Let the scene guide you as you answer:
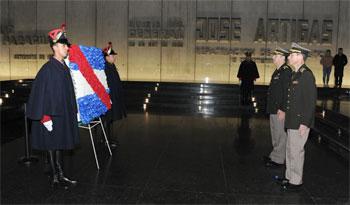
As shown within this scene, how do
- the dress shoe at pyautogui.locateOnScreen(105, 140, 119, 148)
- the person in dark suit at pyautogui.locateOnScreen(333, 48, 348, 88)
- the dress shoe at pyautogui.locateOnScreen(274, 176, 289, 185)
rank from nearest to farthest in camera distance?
the dress shoe at pyautogui.locateOnScreen(274, 176, 289, 185), the dress shoe at pyautogui.locateOnScreen(105, 140, 119, 148), the person in dark suit at pyautogui.locateOnScreen(333, 48, 348, 88)

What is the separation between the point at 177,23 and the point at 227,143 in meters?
10.4

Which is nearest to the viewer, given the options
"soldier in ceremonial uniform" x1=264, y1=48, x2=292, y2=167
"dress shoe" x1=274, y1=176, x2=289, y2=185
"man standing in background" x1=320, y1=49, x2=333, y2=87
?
"dress shoe" x1=274, y1=176, x2=289, y2=185

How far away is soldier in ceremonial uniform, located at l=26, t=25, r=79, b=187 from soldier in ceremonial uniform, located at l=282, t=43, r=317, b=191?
8.13ft

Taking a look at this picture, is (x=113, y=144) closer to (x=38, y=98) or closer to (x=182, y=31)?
(x=38, y=98)

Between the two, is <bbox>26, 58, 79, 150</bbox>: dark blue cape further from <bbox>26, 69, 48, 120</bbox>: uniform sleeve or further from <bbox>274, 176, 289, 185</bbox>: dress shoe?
<bbox>274, 176, 289, 185</bbox>: dress shoe

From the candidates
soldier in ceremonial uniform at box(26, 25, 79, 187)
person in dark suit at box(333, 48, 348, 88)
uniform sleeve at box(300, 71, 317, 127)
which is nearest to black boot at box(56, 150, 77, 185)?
soldier in ceremonial uniform at box(26, 25, 79, 187)

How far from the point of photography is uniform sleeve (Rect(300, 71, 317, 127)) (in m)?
4.27

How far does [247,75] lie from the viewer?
11.6 m

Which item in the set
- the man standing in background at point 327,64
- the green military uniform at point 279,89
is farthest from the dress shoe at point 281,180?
the man standing in background at point 327,64

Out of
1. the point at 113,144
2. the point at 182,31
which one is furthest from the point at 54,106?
the point at 182,31

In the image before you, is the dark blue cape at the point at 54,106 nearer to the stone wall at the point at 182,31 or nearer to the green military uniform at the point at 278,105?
the green military uniform at the point at 278,105

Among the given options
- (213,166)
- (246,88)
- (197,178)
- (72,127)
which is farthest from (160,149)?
(246,88)

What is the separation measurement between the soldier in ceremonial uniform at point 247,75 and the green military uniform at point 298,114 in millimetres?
7120

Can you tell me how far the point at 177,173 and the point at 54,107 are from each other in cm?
181
